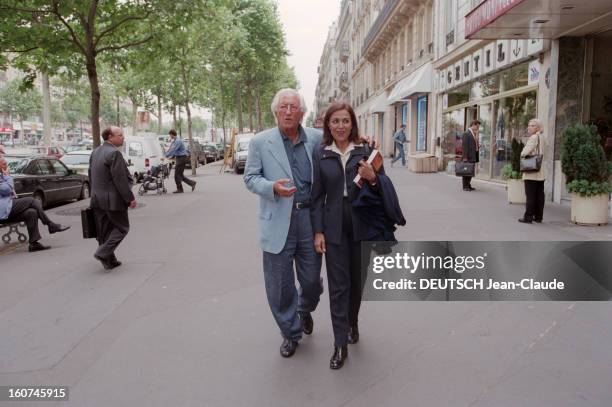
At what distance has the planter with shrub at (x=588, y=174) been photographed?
884 centimetres

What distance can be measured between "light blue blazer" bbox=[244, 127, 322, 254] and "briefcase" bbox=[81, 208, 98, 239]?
12.6ft

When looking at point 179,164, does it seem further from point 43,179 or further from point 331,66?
point 331,66

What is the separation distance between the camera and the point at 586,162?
8.82m

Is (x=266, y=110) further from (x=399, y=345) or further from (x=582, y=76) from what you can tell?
(x=399, y=345)

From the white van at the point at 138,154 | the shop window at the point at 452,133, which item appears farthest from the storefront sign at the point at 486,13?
the white van at the point at 138,154

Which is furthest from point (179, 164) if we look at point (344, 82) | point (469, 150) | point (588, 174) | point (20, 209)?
point (344, 82)

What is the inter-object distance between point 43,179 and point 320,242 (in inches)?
443

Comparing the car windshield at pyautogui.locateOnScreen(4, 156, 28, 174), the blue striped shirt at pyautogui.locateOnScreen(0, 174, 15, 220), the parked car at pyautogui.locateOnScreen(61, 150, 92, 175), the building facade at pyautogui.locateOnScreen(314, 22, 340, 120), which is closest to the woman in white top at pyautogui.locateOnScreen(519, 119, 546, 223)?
the blue striped shirt at pyautogui.locateOnScreen(0, 174, 15, 220)

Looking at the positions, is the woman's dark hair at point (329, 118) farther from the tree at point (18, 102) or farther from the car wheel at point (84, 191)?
the tree at point (18, 102)

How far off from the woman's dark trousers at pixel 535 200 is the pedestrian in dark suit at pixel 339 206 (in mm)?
6388

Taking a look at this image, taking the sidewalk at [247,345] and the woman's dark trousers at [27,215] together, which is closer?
the sidewalk at [247,345]

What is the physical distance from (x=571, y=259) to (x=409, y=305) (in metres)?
1.89

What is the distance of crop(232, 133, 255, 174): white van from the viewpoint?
25.4 m

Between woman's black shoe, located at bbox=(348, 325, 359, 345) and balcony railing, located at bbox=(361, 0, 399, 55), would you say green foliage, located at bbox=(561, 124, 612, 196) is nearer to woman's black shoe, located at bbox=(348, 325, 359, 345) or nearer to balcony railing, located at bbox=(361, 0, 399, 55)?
woman's black shoe, located at bbox=(348, 325, 359, 345)
